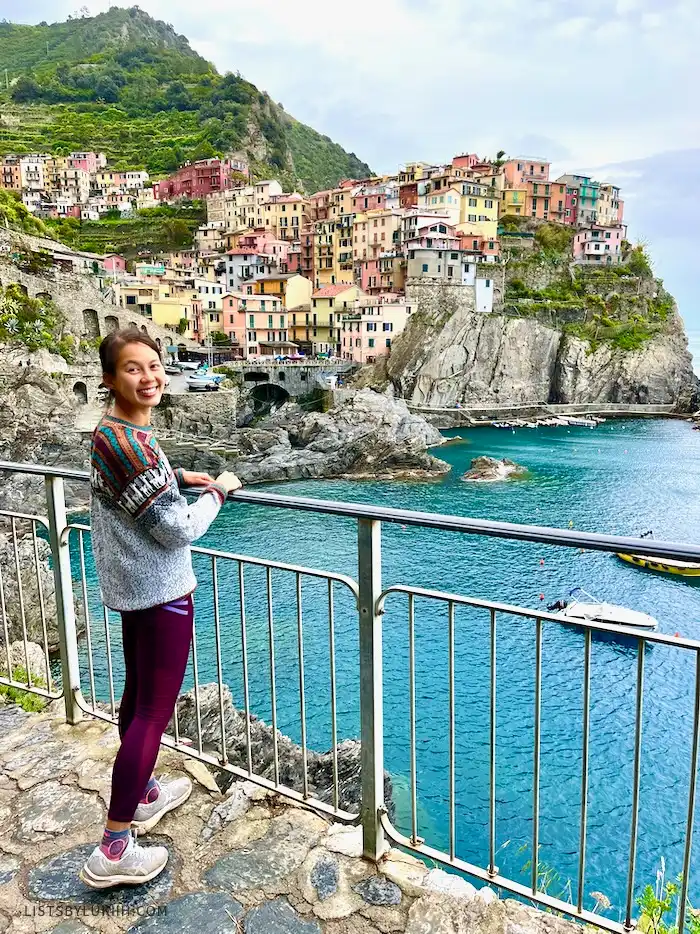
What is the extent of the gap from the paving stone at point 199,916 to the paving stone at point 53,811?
2.16ft

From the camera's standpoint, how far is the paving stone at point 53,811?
2.69 metres

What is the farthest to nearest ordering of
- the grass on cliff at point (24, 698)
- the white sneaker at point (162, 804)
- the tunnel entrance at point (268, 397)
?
the tunnel entrance at point (268, 397), the grass on cliff at point (24, 698), the white sneaker at point (162, 804)

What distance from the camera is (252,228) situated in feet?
242

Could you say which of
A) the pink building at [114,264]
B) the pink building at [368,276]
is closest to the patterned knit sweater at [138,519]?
the pink building at [368,276]

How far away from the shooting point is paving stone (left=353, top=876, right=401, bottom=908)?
7.39 ft

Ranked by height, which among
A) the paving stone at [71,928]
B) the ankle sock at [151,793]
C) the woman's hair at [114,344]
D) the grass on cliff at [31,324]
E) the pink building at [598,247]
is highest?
the pink building at [598,247]

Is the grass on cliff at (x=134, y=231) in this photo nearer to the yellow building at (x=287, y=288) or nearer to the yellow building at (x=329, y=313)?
the yellow building at (x=287, y=288)

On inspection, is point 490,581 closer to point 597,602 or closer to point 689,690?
point 597,602

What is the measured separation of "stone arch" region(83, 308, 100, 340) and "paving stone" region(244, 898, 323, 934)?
139 feet

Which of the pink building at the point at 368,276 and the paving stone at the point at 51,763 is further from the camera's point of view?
the pink building at the point at 368,276

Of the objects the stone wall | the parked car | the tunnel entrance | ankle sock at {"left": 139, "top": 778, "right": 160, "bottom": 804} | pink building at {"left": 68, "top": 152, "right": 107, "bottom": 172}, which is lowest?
the tunnel entrance

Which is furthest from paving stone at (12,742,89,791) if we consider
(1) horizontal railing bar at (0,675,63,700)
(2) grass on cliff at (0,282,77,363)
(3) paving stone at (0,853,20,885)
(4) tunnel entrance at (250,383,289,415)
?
(4) tunnel entrance at (250,383,289,415)

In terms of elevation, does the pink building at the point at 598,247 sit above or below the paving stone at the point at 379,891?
above

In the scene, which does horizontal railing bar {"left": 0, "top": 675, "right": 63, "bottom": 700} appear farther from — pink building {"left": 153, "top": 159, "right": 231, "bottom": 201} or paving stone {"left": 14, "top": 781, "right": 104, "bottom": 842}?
pink building {"left": 153, "top": 159, "right": 231, "bottom": 201}
